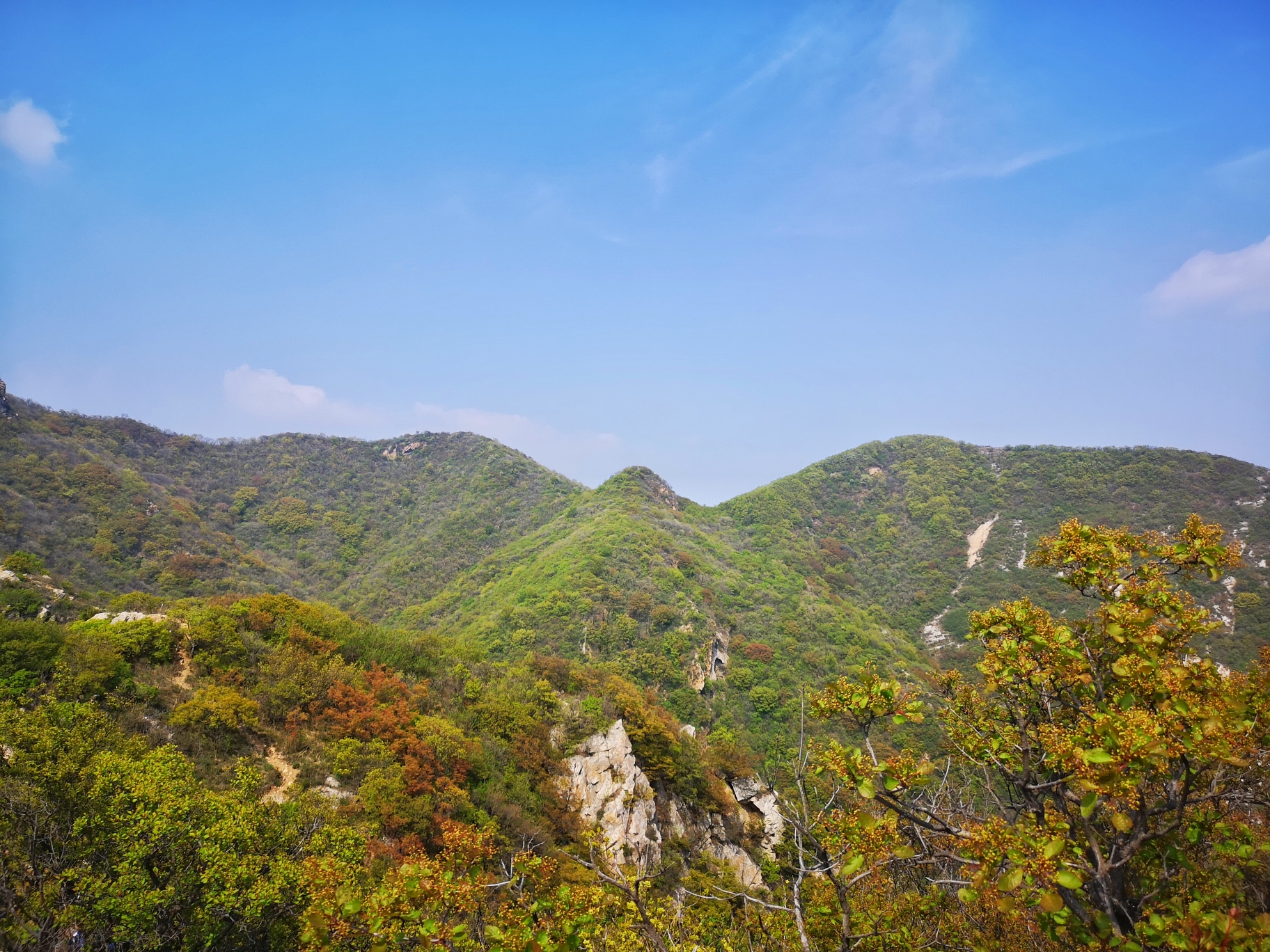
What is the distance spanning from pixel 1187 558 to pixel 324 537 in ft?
321

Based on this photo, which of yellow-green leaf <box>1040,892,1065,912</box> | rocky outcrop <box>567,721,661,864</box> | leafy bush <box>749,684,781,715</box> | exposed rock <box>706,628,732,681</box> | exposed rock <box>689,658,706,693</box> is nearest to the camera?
yellow-green leaf <box>1040,892,1065,912</box>

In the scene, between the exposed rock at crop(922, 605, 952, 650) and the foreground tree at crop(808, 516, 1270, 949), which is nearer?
the foreground tree at crop(808, 516, 1270, 949)

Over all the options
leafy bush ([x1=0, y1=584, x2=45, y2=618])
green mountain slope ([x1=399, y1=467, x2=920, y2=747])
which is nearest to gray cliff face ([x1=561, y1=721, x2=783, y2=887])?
green mountain slope ([x1=399, y1=467, x2=920, y2=747])

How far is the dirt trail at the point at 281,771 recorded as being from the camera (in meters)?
17.7

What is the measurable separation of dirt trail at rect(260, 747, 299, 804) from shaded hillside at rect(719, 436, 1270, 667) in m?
67.7

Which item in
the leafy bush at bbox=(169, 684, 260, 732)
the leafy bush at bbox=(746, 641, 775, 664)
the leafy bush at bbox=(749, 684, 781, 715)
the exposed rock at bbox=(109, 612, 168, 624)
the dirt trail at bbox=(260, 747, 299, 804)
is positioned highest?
the exposed rock at bbox=(109, 612, 168, 624)

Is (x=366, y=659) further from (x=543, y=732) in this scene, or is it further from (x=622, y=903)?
(x=622, y=903)

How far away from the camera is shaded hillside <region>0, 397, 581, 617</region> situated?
156ft

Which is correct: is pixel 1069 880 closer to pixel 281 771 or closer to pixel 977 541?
pixel 281 771

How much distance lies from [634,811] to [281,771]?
15921mm

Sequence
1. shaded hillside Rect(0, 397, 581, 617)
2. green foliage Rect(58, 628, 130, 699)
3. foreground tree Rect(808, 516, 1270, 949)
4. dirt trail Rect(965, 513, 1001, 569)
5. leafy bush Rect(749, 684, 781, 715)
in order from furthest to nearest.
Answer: dirt trail Rect(965, 513, 1001, 569), shaded hillside Rect(0, 397, 581, 617), leafy bush Rect(749, 684, 781, 715), green foliage Rect(58, 628, 130, 699), foreground tree Rect(808, 516, 1270, 949)

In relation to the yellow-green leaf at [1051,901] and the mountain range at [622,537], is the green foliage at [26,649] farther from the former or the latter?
the yellow-green leaf at [1051,901]

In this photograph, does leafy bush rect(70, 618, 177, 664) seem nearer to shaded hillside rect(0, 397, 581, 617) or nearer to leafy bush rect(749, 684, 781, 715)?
shaded hillside rect(0, 397, 581, 617)

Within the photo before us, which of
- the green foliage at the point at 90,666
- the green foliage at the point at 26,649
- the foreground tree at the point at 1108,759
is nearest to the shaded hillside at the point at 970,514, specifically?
the foreground tree at the point at 1108,759
